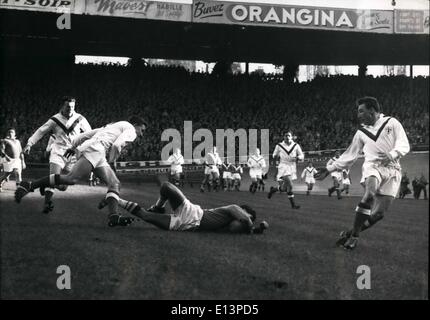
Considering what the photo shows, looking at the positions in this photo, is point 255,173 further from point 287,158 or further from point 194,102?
point 287,158

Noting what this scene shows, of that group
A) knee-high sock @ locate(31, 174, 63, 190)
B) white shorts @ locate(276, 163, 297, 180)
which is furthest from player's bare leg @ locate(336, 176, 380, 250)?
white shorts @ locate(276, 163, 297, 180)

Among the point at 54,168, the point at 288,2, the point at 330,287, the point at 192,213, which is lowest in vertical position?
the point at 330,287

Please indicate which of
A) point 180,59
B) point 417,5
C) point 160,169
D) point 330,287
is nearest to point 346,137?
point 417,5

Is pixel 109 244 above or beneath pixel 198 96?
beneath

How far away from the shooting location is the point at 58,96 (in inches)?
587

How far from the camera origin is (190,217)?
553 centimetres

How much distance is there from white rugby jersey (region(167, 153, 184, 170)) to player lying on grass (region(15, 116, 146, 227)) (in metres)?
5.56

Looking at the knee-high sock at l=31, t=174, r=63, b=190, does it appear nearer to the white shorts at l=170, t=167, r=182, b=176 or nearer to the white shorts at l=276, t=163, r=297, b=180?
the white shorts at l=170, t=167, r=182, b=176

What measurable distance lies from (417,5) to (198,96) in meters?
6.75

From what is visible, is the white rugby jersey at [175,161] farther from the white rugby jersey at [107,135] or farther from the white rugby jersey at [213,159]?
the white rugby jersey at [107,135]

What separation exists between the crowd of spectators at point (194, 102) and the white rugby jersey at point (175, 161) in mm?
627

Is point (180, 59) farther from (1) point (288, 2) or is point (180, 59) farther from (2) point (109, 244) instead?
(2) point (109, 244)

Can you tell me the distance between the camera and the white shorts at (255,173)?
13587mm

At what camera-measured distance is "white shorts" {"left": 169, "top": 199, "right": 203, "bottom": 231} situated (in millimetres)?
5484
